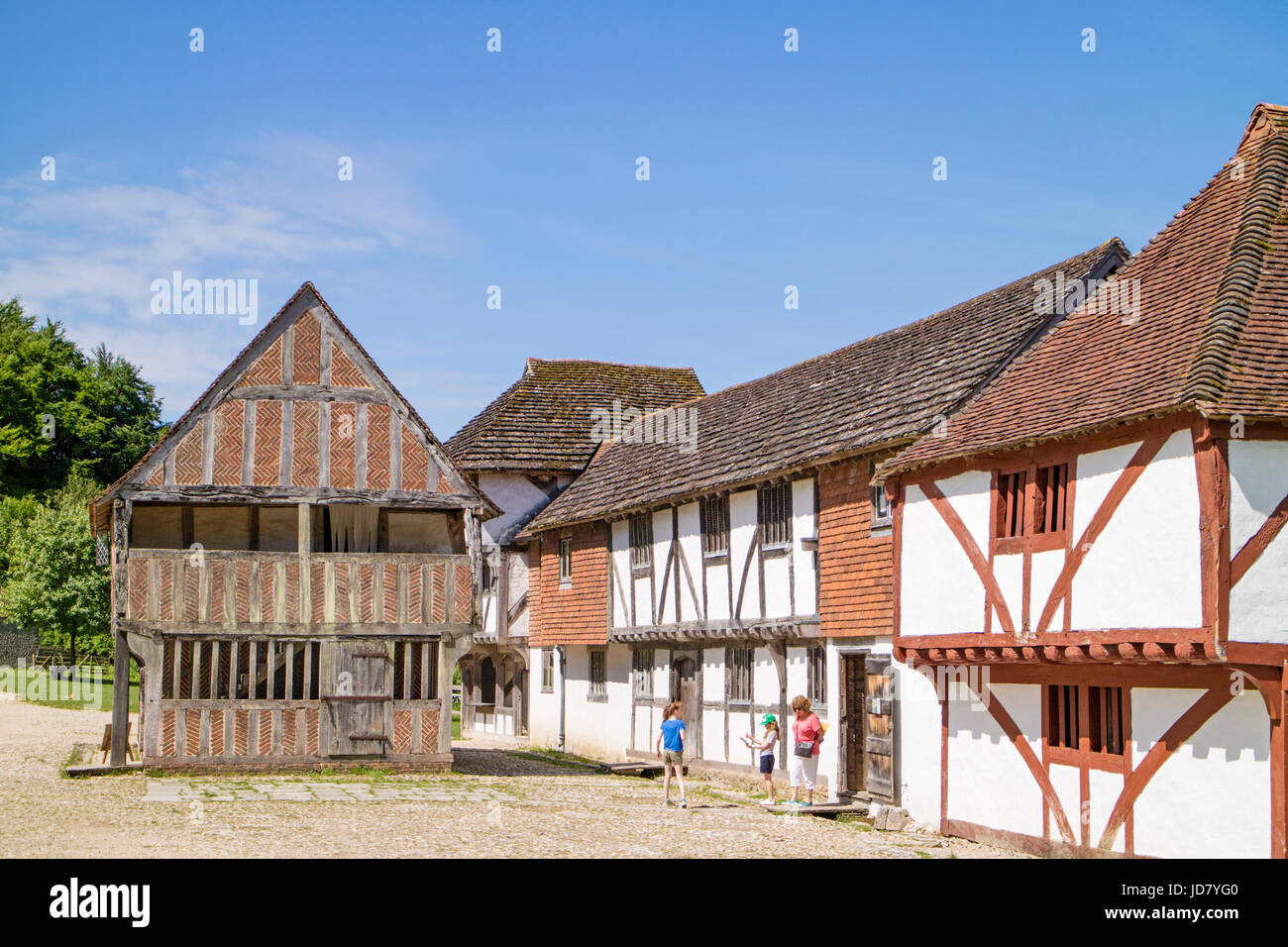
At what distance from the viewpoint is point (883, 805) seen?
18375 mm

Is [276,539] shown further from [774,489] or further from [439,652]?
[774,489]

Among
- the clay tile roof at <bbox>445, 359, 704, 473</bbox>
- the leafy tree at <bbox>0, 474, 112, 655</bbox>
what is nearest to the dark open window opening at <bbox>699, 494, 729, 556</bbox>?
the clay tile roof at <bbox>445, 359, 704, 473</bbox>

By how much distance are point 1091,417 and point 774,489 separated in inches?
326

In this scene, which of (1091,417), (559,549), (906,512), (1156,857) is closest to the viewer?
(1156,857)

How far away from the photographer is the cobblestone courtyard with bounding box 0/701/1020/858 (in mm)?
14141

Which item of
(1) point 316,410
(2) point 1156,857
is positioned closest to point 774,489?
(1) point 316,410

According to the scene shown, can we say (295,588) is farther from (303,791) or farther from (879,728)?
(879,728)

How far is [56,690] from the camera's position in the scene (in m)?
48.1

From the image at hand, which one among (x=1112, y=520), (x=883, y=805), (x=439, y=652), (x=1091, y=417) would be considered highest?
(x=1091, y=417)

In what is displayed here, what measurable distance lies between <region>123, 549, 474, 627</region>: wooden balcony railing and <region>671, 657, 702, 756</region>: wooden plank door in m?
4.92

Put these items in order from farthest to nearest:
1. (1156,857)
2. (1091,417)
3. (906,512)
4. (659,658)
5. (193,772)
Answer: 1. (659,658)
2. (193,772)
3. (906,512)
4. (1091,417)
5. (1156,857)

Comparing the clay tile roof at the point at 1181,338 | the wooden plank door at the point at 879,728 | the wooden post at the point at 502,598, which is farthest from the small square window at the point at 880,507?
the wooden post at the point at 502,598

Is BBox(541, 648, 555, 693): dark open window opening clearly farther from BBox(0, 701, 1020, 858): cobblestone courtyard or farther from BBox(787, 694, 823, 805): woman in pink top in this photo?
BBox(787, 694, 823, 805): woman in pink top

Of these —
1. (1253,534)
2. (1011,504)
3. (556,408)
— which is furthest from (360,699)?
(556,408)
